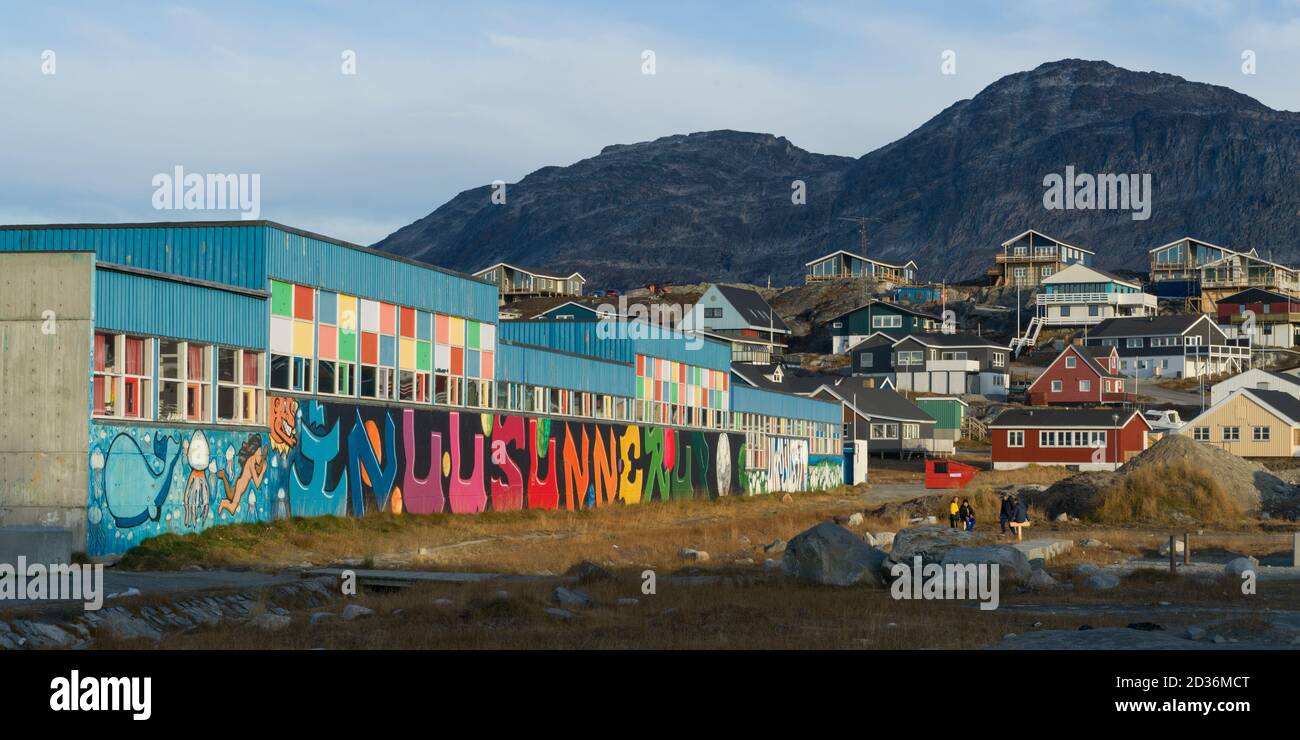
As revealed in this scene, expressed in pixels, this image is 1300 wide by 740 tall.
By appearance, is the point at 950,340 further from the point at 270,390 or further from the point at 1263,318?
the point at 270,390

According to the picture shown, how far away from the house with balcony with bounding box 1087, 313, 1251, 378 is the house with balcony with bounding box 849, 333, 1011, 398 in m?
12.9

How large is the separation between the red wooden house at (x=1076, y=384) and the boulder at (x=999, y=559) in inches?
4365

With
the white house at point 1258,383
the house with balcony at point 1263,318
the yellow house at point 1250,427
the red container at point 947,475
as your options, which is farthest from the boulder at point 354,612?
the house with balcony at point 1263,318

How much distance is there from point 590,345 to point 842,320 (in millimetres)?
120591

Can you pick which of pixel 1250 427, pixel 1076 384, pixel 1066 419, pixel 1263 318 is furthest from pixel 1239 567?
pixel 1263 318

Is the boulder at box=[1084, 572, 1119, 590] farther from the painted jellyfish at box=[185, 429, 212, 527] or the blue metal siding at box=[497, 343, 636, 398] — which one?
the blue metal siding at box=[497, 343, 636, 398]

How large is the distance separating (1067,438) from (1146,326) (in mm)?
52420

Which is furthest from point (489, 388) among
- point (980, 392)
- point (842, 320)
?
point (842, 320)

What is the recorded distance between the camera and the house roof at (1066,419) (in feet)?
383

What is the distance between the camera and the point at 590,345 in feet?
236

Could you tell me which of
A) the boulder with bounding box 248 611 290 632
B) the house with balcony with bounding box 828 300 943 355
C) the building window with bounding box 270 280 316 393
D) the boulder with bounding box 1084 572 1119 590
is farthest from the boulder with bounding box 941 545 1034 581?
the house with balcony with bounding box 828 300 943 355
